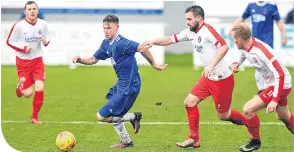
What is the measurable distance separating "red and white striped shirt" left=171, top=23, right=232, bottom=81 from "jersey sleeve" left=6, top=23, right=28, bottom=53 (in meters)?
3.71

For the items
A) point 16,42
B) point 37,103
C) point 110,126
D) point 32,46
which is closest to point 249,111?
point 110,126

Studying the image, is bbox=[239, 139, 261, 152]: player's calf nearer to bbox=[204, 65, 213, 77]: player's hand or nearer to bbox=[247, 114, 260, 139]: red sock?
bbox=[247, 114, 260, 139]: red sock

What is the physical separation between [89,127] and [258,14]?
513cm

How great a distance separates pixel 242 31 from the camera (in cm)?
1166

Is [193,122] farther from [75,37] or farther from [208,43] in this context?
[75,37]

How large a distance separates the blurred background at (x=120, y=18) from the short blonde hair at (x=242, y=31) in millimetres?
14108

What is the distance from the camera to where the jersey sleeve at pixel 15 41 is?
14992 millimetres

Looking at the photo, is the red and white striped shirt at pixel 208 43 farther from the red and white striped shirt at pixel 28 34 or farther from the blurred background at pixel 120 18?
the blurred background at pixel 120 18

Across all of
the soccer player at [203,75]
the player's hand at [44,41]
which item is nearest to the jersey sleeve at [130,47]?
the soccer player at [203,75]

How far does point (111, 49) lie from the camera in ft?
40.7

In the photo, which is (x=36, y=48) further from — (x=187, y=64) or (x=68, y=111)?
(x=187, y=64)

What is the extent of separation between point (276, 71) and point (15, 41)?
19.3 ft

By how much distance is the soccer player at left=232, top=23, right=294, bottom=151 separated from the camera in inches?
455

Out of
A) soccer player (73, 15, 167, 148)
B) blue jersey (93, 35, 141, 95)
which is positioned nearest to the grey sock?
soccer player (73, 15, 167, 148)
